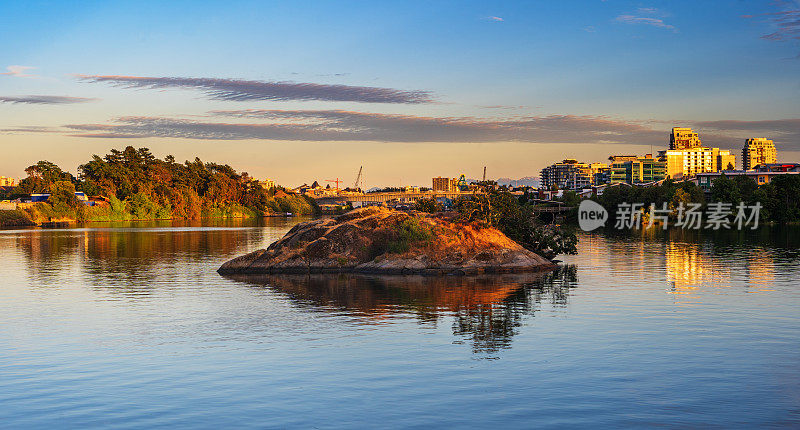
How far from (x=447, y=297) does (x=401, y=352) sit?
16.4 metres

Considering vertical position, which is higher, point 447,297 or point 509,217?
point 509,217

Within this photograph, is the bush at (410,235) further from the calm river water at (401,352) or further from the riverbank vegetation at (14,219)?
the riverbank vegetation at (14,219)

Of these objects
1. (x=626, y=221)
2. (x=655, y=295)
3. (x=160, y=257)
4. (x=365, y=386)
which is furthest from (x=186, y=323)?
(x=626, y=221)

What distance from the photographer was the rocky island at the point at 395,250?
5903 centimetres

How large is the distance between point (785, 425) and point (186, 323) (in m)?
26.1

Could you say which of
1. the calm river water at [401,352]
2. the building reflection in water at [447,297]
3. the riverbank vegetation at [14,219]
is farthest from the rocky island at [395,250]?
the riverbank vegetation at [14,219]

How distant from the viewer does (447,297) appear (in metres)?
44.7

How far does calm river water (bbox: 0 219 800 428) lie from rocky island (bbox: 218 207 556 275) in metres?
3.87

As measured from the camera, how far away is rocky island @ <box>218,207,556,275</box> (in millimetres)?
59031

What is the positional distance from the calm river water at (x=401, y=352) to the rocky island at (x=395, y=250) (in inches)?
152
